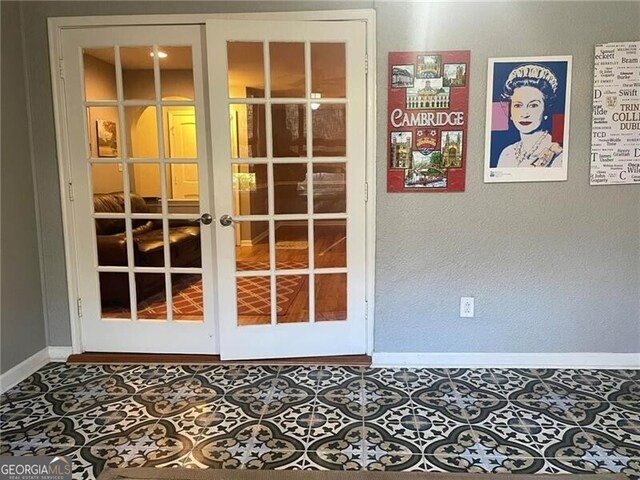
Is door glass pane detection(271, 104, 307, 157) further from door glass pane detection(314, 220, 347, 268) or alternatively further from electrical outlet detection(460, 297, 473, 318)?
electrical outlet detection(460, 297, 473, 318)

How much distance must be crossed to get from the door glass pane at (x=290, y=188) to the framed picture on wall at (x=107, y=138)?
3.28 ft

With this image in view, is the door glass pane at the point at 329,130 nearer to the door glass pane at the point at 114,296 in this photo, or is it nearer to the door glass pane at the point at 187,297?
the door glass pane at the point at 187,297

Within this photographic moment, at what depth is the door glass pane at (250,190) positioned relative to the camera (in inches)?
108

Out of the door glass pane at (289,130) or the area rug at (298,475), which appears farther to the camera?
the door glass pane at (289,130)

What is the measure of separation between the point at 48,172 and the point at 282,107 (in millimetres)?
1499

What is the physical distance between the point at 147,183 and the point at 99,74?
70cm

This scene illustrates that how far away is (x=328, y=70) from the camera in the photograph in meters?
2.66

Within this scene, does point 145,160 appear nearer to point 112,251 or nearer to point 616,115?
point 112,251

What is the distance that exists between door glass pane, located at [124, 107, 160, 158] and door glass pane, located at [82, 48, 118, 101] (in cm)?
15

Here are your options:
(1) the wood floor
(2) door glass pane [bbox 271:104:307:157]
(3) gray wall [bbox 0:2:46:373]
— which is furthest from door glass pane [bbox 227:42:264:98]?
(1) the wood floor

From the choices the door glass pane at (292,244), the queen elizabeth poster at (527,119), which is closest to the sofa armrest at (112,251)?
the door glass pane at (292,244)

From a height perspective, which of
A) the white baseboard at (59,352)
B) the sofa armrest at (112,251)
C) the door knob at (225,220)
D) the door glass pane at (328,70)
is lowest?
the white baseboard at (59,352)

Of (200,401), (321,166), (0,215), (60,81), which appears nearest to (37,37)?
(60,81)

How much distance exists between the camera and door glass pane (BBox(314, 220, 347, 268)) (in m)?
2.78
